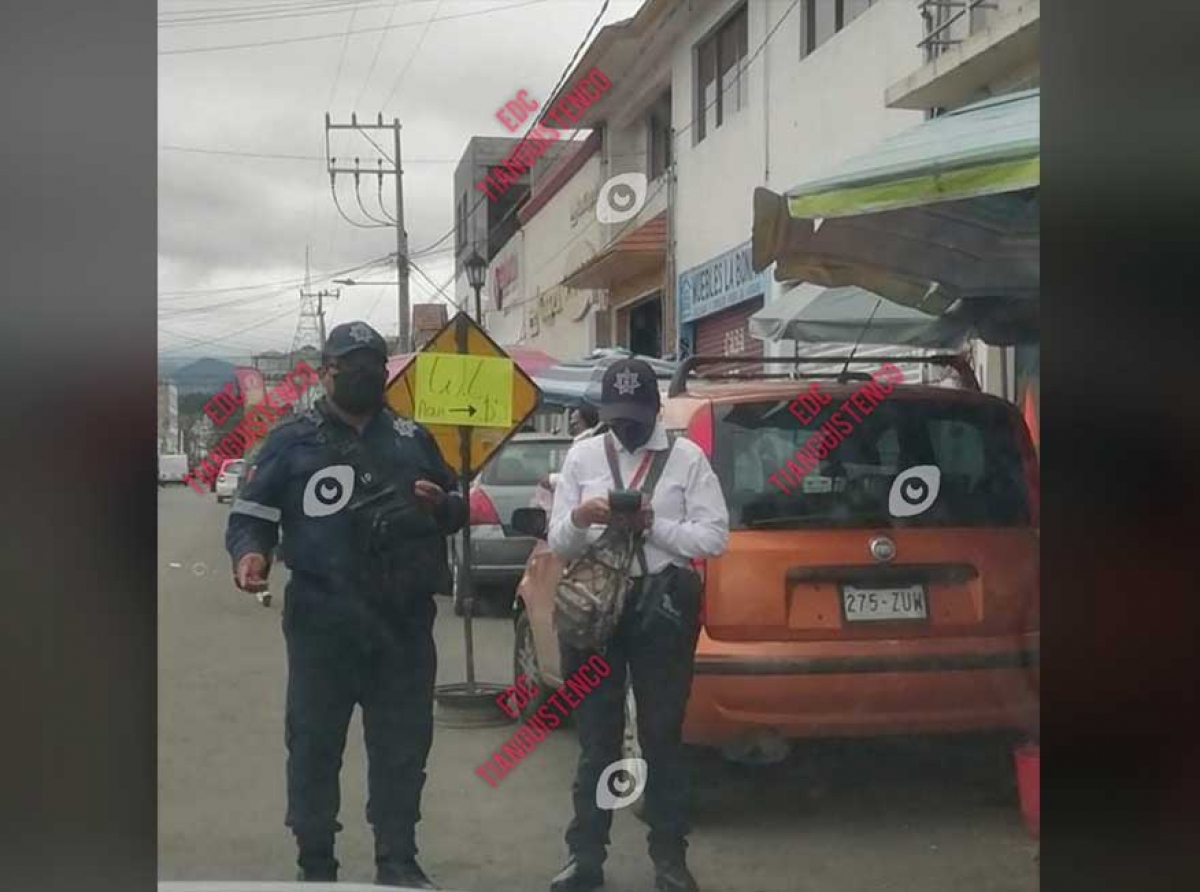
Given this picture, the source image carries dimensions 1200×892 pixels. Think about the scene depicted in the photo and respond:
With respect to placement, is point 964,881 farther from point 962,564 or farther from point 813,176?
point 813,176

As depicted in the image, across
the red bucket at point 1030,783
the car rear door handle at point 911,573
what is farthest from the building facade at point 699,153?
the red bucket at point 1030,783

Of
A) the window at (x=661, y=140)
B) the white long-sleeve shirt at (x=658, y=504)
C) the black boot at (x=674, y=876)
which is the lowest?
the black boot at (x=674, y=876)

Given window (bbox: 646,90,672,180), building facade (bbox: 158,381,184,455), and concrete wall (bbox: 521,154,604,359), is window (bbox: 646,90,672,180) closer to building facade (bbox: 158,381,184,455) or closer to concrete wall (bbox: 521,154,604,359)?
concrete wall (bbox: 521,154,604,359)

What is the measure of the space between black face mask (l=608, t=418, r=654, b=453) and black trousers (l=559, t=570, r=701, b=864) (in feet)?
0.98

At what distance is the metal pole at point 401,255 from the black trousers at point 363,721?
1.77ft

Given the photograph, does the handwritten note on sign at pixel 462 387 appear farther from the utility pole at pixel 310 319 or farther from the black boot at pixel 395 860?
the black boot at pixel 395 860

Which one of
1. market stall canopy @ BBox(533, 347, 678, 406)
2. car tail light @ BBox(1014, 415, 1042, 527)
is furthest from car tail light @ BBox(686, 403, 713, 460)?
car tail light @ BBox(1014, 415, 1042, 527)

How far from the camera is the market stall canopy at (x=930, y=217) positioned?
256cm

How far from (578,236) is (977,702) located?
1336 millimetres

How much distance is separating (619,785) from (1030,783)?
0.86 metres

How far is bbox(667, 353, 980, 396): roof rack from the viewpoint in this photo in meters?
2.86

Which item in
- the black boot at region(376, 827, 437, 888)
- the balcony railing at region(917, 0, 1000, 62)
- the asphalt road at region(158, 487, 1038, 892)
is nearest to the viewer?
the asphalt road at region(158, 487, 1038, 892)

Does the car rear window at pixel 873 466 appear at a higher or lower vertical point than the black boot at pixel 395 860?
higher

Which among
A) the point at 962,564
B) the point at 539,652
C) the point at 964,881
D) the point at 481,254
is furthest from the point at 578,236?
the point at 964,881
